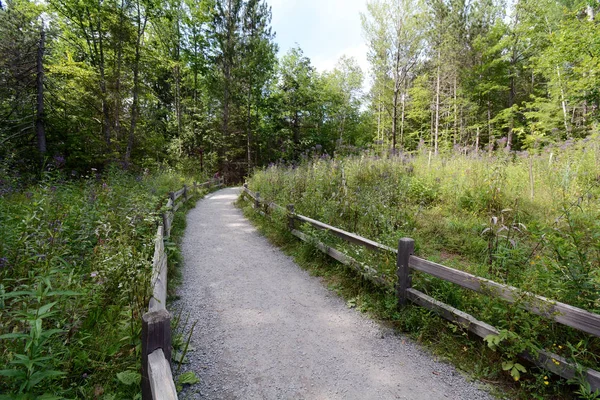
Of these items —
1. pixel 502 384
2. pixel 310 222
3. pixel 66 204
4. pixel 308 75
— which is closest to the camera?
pixel 502 384

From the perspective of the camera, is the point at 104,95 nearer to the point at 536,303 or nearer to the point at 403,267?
the point at 403,267

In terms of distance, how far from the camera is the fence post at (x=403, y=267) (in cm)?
356

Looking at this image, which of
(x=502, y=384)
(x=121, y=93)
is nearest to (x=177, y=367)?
(x=502, y=384)

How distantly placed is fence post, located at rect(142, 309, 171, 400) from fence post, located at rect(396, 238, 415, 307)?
9.53ft

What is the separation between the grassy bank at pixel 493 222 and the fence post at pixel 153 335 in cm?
285

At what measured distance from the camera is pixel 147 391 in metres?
1.76

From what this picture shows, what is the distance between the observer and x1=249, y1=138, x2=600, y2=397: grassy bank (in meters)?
2.39

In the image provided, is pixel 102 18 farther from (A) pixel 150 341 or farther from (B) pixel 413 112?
(B) pixel 413 112

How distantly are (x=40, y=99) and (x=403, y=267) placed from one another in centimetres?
1194

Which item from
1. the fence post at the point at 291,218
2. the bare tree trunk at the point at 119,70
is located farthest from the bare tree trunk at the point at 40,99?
the fence post at the point at 291,218

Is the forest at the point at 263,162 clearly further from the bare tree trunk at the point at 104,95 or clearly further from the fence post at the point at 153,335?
the fence post at the point at 153,335

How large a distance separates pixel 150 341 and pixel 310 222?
173 inches

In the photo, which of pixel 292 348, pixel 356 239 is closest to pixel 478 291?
pixel 356 239

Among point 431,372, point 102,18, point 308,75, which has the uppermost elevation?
point 308,75
